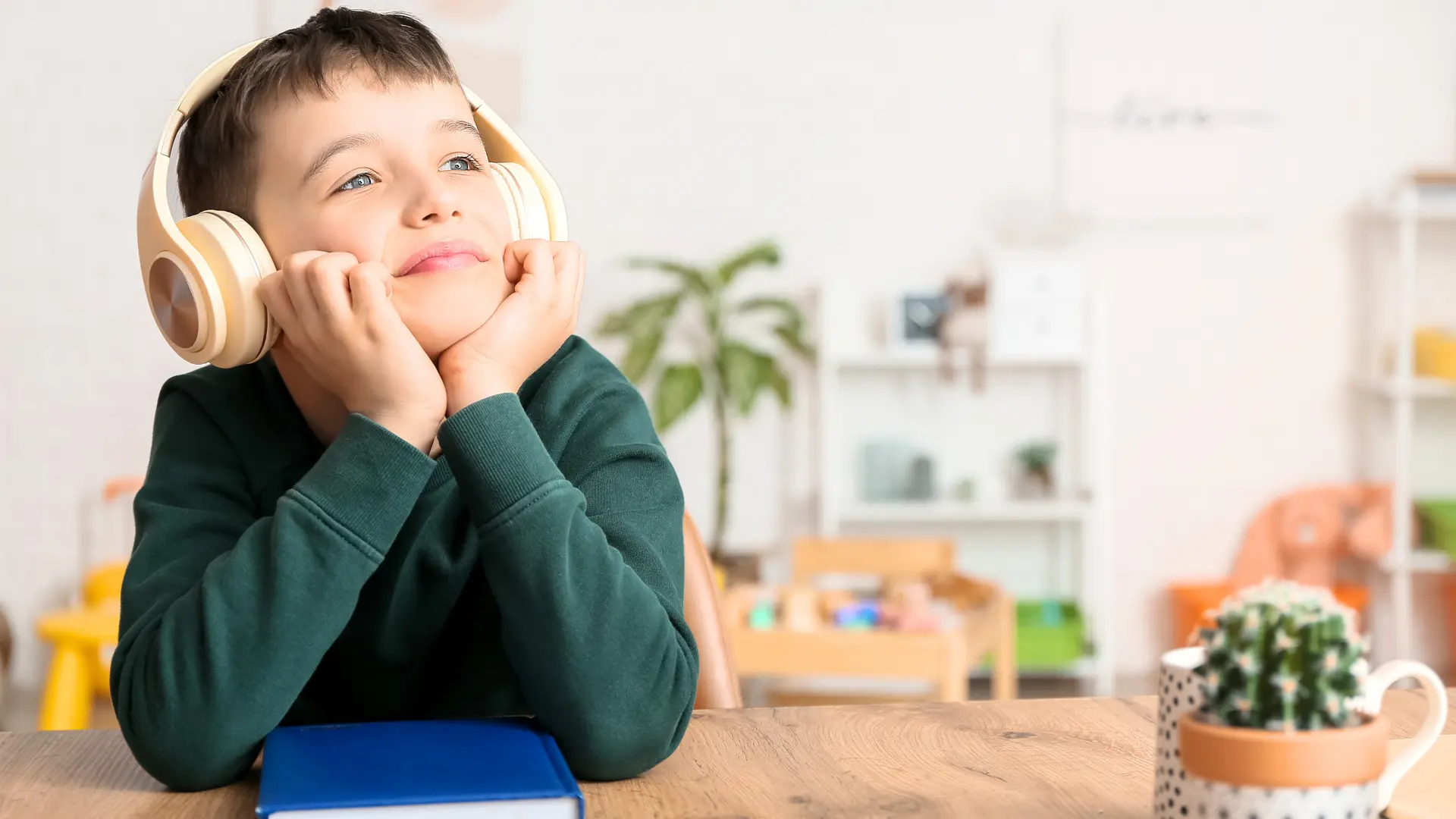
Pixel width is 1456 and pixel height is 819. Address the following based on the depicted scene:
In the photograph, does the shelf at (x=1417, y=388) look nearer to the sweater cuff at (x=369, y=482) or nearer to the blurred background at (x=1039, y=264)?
the blurred background at (x=1039, y=264)

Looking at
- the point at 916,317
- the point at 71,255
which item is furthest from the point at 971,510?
the point at 71,255

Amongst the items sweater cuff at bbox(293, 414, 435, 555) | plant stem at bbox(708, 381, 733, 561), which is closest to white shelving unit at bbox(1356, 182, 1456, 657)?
plant stem at bbox(708, 381, 733, 561)

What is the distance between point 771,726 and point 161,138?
54cm

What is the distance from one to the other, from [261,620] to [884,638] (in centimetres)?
187

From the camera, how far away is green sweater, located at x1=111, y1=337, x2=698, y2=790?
2.43 ft

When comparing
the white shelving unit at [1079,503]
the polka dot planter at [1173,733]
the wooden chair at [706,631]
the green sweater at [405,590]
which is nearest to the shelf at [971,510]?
the white shelving unit at [1079,503]

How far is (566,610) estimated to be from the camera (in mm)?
748

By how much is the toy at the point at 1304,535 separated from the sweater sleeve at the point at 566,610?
326 cm

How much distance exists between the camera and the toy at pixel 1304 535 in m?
3.73

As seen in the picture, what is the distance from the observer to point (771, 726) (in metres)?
0.87

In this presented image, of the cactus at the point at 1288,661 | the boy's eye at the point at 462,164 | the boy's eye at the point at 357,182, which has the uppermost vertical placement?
the boy's eye at the point at 462,164

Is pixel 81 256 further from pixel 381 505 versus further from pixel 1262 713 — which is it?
pixel 1262 713

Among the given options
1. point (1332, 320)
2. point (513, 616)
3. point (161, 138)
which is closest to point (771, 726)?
point (513, 616)

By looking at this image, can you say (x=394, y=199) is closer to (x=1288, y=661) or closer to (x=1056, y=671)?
(x=1288, y=661)
